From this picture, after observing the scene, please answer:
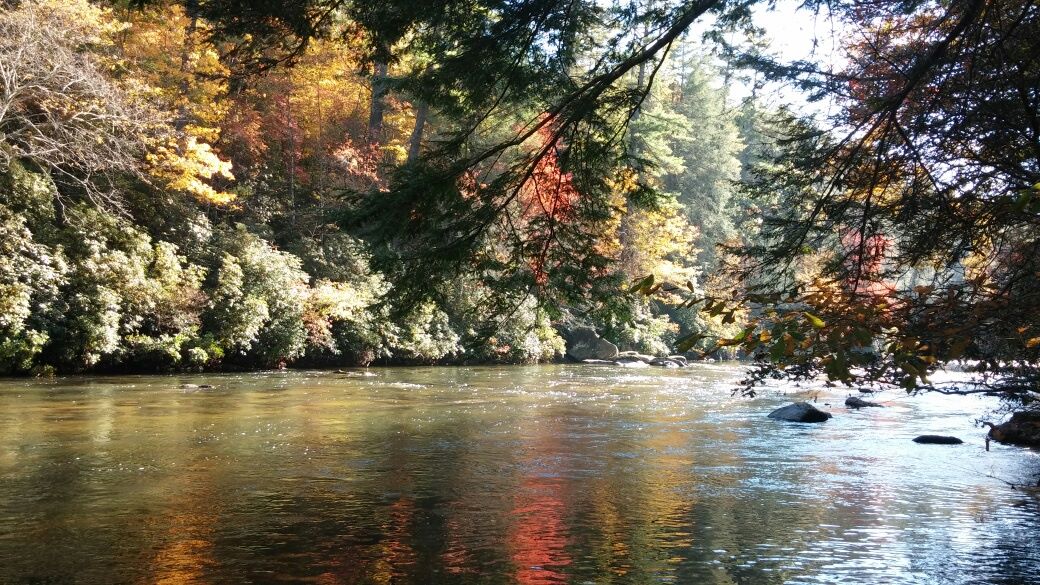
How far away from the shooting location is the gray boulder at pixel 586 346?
35188 millimetres

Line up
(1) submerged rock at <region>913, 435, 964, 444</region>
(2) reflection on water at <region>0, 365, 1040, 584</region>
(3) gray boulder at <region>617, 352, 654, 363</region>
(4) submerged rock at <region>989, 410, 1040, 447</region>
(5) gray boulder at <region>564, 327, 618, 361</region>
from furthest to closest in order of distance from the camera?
(5) gray boulder at <region>564, 327, 618, 361</region> → (3) gray boulder at <region>617, 352, 654, 363</region> → (1) submerged rock at <region>913, 435, 964, 444</region> → (4) submerged rock at <region>989, 410, 1040, 447</region> → (2) reflection on water at <region>0, 365, 1040, 584</region>

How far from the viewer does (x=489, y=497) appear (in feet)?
25.6

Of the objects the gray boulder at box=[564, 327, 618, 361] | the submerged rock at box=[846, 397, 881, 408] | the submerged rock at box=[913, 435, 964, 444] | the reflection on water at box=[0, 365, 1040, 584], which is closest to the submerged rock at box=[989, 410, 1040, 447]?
the reflection on water at box=[0, 365, 1040, 584]

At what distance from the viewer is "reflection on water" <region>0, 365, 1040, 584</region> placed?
18.6ft

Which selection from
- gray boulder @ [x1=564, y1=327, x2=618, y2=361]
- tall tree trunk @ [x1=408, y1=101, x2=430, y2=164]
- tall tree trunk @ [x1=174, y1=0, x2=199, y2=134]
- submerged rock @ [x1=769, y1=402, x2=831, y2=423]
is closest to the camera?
submerged rock @ [x1=769, y1=402, x2=831, y2=423]

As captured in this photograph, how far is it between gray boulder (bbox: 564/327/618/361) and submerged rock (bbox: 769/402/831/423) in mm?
20316

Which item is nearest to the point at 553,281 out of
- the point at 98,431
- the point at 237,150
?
the point at 98,431

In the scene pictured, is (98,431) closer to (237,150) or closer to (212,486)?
(212,486)

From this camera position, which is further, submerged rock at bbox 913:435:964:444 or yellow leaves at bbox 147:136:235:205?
yellow leaves at bbox 147:136:235:205

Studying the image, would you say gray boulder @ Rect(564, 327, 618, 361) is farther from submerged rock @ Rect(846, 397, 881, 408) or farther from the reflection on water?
the reflection on water

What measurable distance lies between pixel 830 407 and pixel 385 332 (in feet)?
45.4

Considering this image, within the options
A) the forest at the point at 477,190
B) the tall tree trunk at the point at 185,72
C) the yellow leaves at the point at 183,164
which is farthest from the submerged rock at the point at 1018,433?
the tall tree trunk at the point at 185,72

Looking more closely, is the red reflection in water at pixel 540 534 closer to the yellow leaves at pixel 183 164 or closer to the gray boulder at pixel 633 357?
the yellow leaves at pixel 183 164

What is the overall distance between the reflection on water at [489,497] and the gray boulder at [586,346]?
20.3 m
